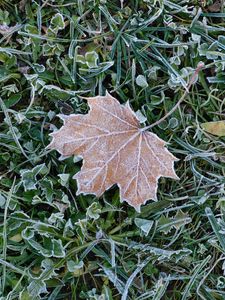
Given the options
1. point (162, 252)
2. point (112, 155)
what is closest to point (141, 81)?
point (112, 155)

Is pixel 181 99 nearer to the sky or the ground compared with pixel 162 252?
nearer to the sky

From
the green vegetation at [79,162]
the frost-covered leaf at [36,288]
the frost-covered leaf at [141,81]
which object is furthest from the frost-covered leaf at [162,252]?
the frost-covered leaf at [141,81]

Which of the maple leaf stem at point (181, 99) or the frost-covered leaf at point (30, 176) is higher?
the maple leaf stem at point (181, 99)

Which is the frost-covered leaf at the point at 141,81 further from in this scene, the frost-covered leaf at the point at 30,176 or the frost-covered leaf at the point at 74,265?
the frost-covered leaf at the point at 74,265

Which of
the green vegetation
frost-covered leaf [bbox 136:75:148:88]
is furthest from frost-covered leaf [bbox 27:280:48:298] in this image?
frost-covered leaf [bbox 136:75:148:88]

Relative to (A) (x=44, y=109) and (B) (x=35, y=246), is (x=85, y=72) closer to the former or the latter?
(A) (x=44, y=109)

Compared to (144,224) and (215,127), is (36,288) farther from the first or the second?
(215,127)

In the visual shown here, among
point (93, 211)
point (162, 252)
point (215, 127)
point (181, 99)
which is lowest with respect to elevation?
point (162, 252)

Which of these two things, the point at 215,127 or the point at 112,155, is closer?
the point at 112,155
